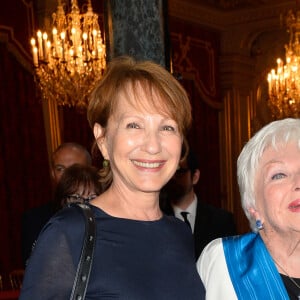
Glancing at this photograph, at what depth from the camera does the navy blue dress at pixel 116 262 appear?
154 centimetres

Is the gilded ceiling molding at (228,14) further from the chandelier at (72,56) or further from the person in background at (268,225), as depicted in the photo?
the person in background at (268,225)

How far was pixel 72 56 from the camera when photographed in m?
5.77

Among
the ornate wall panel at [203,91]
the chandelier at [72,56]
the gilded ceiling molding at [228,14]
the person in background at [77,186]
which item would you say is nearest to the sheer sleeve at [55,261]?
the person in background at [77,186]

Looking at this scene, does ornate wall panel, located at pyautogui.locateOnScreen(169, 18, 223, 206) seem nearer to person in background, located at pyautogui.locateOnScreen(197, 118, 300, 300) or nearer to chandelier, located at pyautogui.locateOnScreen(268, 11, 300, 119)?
chandelier, located at pyautogui.locateOnScreen(268, 11, 300, 119)

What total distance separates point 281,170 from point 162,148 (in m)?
0.41

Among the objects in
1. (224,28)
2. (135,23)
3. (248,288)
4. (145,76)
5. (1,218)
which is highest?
(224,28)

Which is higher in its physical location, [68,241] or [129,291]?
[68,241]

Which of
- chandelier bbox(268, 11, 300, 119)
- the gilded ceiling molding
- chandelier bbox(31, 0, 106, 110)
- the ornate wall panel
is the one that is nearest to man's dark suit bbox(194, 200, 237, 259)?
chandelier bbox(31, 0, 106, 110)

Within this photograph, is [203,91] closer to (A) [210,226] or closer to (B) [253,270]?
(A) [210,226]

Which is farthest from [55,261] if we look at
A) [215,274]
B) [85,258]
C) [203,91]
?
[203,91]

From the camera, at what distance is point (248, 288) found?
198 cm

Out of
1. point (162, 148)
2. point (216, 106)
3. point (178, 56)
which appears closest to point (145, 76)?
point (162, 148)

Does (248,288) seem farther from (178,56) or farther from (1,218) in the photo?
(178,56)

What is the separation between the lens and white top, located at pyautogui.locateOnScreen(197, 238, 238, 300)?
1979 millimetres
